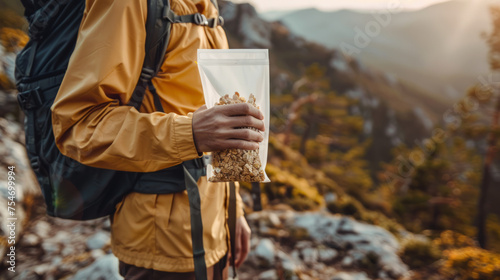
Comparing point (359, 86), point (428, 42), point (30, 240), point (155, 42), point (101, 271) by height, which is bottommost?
point (101, 271)

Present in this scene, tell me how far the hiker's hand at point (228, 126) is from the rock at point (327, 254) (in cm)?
377

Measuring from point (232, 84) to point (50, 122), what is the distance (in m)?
0.72

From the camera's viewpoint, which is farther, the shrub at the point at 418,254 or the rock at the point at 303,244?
the shrub at the point at 418,254

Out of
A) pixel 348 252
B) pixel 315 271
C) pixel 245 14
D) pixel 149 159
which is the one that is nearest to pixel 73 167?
pixel 149 159

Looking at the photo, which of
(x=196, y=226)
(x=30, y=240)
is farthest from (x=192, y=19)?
(x=30, y=240)

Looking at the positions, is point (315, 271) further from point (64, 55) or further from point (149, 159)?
point (64, 55)

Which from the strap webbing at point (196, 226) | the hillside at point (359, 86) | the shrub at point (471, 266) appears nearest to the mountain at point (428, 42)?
the hillside at point (359, 86)

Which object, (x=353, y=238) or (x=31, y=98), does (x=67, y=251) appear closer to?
(x=31, y=98)

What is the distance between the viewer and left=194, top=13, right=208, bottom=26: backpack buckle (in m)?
1.06

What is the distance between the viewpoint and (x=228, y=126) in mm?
771

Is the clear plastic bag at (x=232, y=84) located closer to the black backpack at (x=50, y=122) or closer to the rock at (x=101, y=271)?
the black backpack at (x=50, y=122)

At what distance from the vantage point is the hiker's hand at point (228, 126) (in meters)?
0.77

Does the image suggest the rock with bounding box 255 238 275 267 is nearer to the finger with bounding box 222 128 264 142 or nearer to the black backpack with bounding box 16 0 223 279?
the black backpack with bounding box 16 0 223 279

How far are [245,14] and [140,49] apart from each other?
2871 centimetres
